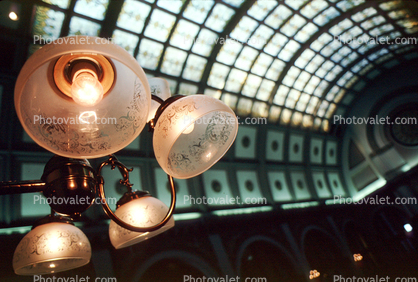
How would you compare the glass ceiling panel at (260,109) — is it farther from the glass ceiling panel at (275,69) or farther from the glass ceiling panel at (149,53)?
the glass ceiling panel at (149,53)

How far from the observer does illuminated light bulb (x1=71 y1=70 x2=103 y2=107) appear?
1.04m

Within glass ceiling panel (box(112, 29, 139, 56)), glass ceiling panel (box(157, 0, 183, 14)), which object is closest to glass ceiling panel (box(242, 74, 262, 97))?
glass ceiling panel (box(157, 0, 183, 14))

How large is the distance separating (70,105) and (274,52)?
11.2 metres

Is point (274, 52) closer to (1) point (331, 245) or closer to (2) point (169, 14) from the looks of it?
(2) point (169, 14)

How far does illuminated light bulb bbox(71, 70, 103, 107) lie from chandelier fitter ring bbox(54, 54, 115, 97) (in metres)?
0.07

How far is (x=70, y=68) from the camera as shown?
1.09 m

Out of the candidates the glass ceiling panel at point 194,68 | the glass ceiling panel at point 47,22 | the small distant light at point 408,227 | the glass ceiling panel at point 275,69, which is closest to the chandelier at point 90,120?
the glass ceiling panel at point 47,22

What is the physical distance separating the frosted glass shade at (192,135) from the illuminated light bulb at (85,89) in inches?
14.9

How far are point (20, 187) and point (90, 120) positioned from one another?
22.3 inches

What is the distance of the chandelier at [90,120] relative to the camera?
0.99 m

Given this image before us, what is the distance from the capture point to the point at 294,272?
1009 centimetres

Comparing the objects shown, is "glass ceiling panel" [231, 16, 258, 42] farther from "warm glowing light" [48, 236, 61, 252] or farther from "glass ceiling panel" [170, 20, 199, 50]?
"warm glowing light" [48, 236, 61, 252]

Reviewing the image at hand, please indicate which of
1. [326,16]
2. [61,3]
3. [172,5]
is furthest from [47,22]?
[326,16]

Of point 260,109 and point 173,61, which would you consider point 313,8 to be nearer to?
point 260,109
